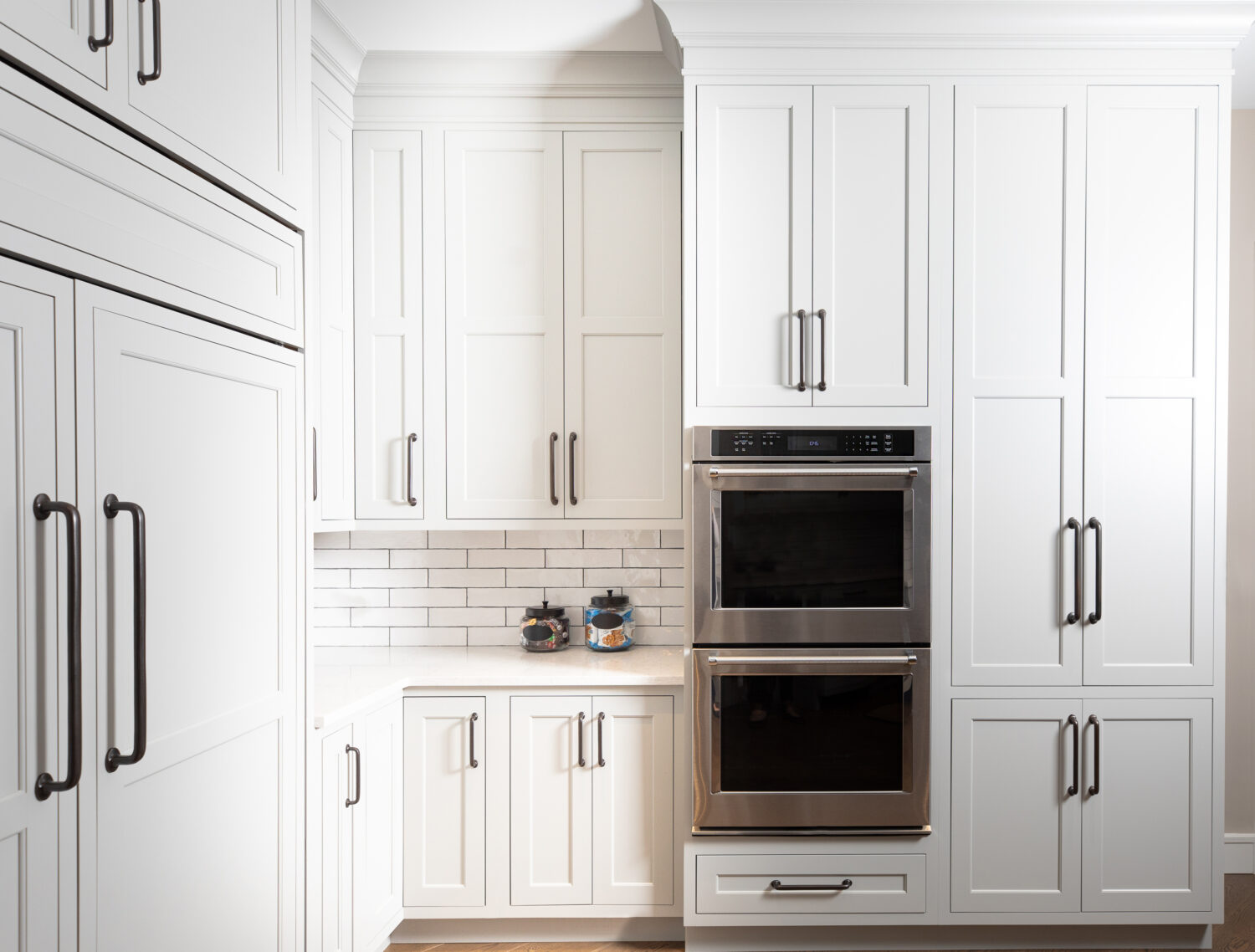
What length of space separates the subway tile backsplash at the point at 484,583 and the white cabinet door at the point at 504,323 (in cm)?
35

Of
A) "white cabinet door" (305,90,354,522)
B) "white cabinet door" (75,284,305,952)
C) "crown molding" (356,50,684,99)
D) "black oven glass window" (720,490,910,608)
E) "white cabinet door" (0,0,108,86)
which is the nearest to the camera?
"white cabinet door" (0,0,108,86)

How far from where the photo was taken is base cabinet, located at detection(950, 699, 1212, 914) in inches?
91.2

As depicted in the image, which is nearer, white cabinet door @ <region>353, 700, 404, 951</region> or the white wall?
white cabinet door @ <region>353, 700, 404, 951</region>

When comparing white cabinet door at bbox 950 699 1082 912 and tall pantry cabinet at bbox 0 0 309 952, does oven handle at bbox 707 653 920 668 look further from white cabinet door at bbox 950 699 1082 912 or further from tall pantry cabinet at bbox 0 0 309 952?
tall pantry cabinet at bbox 0 0 309 952

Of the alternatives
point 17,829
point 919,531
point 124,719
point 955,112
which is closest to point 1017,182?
point 955,112

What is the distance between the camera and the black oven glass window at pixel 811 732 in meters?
2.30

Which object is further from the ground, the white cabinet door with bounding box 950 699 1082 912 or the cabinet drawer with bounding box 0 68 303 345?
the cabinet drawer with bounding box 0 68 303 345

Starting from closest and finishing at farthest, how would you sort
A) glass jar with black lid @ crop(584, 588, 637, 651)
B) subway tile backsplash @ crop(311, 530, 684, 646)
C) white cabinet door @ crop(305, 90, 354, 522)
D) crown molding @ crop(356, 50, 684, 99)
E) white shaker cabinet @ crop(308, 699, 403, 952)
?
white shaker cabinet @ crop(308, 699, 403, 952)
white cabinet door @ crop(305, 90, 354, 522)
crown molding @ crop(356, 50, 684, 99)
glass jar with black lid @ crop(584, 588, 637, 651)
subway tile backsplash @ crop(311, 530, 684, 646)

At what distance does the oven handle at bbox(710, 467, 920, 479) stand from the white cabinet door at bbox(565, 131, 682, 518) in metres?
0.36

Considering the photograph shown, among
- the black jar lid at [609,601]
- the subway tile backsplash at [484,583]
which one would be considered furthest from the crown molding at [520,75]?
the black jar lid at [609,601]

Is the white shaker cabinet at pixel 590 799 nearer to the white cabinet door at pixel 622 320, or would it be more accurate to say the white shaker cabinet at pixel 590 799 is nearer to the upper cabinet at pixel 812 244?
the white cabinet door at pixel 622 320

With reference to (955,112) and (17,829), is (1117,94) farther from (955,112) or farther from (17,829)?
(17,829)

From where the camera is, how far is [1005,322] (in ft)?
7.54

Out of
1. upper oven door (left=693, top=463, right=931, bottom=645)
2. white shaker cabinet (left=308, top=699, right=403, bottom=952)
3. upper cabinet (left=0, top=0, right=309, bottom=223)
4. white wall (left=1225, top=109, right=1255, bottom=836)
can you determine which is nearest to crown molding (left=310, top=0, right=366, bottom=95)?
upper cabinet (left=0, top=0, right=309, bottom=223)
